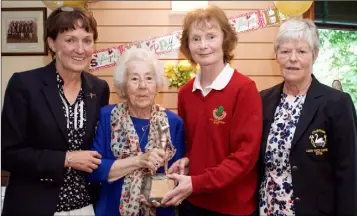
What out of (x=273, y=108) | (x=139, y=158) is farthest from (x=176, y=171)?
(x=273, y=108)

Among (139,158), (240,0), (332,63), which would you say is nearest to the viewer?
(139,158)

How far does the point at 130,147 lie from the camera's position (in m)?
1.91

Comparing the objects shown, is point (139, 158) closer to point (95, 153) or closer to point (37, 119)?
point (95, 153)

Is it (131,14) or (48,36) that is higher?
(131,14)

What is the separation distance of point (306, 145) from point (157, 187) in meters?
0.67

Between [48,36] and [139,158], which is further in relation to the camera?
[48,36]

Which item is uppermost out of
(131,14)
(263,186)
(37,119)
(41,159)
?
(131,14)

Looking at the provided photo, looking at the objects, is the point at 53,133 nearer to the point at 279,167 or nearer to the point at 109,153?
the point at 109,153

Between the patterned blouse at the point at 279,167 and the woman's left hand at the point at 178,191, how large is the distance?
37cm

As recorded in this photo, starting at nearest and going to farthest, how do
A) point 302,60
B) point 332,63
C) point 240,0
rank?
1. point 302,60
2. point 332,63
3. point 240,0

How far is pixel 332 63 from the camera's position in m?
4.23

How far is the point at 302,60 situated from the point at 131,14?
10.3 feet

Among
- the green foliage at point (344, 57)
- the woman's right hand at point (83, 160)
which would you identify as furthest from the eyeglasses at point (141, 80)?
the green foliage at point (344, 57)

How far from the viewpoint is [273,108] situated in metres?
2.08
